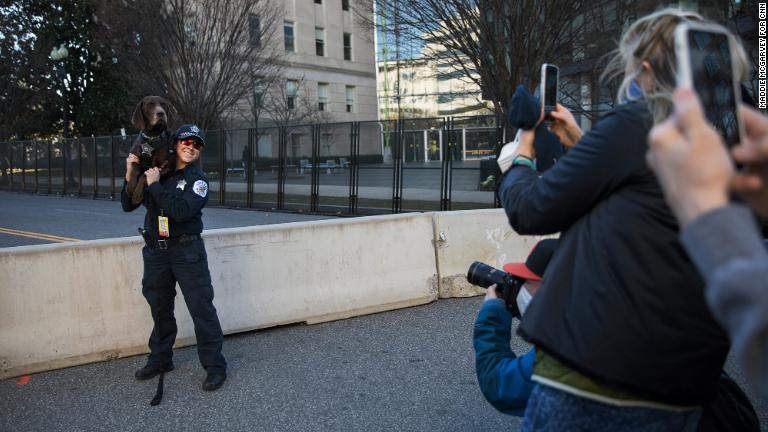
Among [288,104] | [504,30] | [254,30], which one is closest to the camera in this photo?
[504,30]

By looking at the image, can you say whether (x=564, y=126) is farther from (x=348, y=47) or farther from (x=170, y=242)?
(x=348, y=47)

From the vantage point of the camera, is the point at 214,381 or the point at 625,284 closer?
the point at 625,284

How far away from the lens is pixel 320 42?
4956 cm

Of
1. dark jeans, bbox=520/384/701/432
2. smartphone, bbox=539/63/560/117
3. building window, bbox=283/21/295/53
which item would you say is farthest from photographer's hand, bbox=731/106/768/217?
building window, bbox=283/21/295/53

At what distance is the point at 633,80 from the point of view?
162 cm

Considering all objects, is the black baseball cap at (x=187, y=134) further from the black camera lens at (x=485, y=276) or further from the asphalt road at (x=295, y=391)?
the black camera lens at (x=485, y=276)

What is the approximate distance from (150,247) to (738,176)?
4091 mm

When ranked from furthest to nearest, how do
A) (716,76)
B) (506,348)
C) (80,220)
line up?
(80,220)
(506,348)
(716,76)

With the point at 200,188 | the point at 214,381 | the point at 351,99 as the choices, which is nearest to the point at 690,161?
the point at 200,188

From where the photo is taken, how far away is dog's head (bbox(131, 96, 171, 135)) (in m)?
4.47

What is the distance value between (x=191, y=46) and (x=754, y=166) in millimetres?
23861

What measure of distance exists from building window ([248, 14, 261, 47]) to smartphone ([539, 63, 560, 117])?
2335 cm

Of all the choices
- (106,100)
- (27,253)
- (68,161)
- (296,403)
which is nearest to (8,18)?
(106,100)

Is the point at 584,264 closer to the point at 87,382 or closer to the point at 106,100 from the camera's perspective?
the point at 87,382
